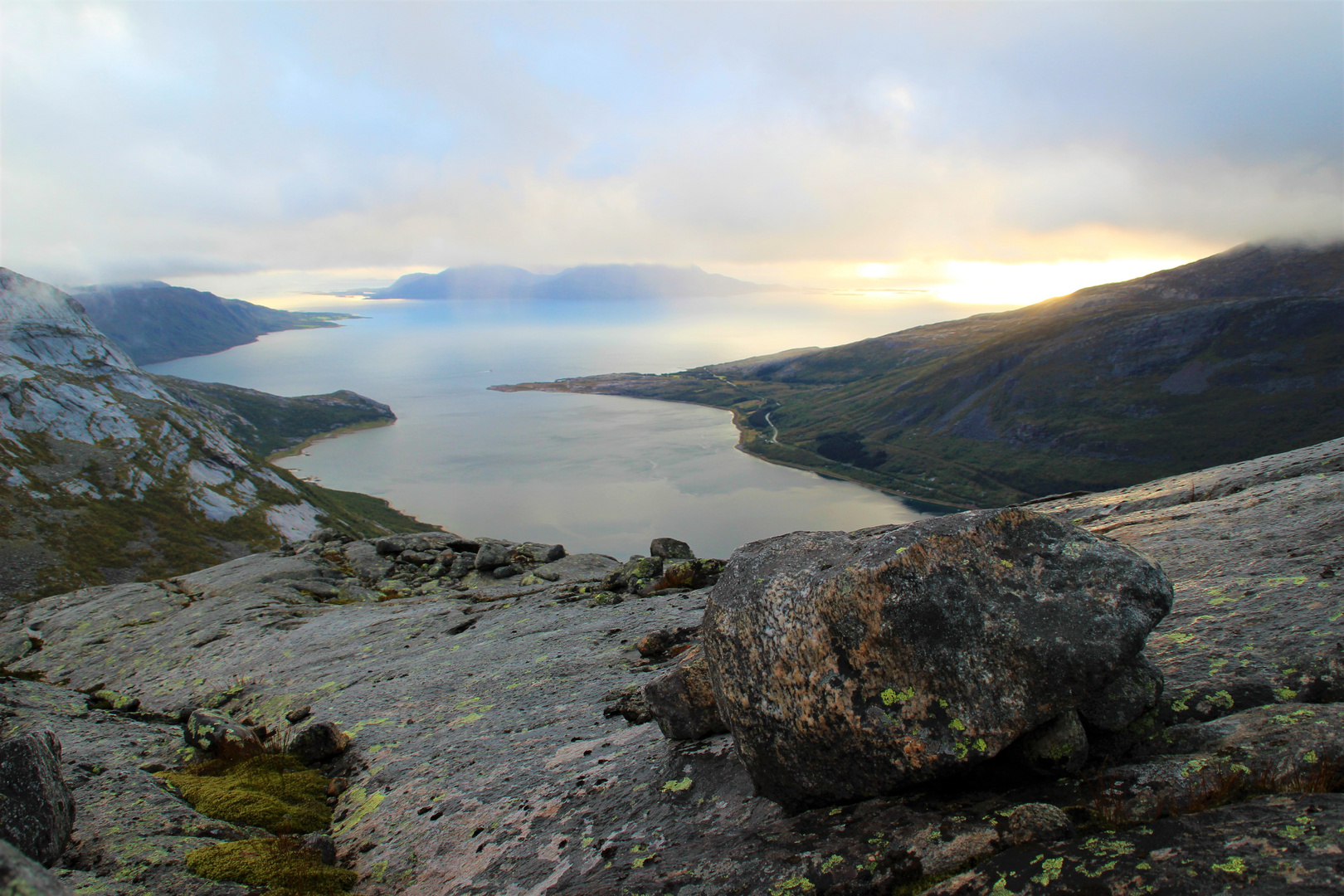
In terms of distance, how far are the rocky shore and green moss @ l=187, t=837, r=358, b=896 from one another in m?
0.14

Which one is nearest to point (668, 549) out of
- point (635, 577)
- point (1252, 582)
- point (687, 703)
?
point (635, 577)

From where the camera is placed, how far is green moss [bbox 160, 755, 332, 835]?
11.9 m

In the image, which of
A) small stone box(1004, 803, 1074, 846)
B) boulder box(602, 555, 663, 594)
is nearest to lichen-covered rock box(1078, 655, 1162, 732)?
small stone box(1004, 803, 1074, 846)

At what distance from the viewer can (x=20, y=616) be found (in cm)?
3566

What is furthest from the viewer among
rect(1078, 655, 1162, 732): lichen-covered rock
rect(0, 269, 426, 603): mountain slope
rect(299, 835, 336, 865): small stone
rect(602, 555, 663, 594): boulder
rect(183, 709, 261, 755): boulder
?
rect(0, 269, 426, 603): mountain slope

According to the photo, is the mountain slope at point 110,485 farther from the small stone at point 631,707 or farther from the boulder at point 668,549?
the small stone at point 631,707

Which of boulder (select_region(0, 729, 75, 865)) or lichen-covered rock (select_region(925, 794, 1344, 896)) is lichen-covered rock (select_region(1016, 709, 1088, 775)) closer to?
lichen-covered rock (select_region(925, 794, 1344, 896))

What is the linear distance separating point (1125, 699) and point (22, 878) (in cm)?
1138

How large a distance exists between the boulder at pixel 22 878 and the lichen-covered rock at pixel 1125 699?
10.7m

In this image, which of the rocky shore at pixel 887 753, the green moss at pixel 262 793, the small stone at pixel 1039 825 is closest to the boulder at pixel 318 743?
the rocky shore at pixel 887 753

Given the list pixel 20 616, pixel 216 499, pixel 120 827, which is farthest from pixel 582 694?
pixel 216 499

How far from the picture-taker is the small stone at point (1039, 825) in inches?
277

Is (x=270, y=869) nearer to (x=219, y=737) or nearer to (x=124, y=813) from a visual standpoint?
(x=124, y=813)

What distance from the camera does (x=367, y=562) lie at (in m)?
42.8
